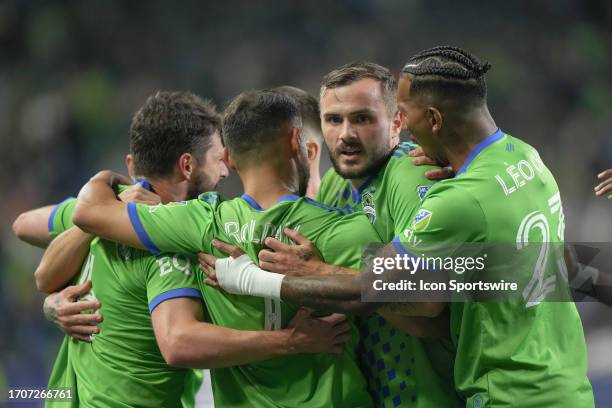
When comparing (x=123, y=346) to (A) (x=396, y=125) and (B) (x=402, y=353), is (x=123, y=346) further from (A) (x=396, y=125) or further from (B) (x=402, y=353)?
(A) (x=396, y=125)

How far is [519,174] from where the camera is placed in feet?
9.32

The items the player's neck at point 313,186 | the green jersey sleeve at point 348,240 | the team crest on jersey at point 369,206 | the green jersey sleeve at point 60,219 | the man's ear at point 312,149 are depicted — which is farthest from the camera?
the player's neck at point 313,186

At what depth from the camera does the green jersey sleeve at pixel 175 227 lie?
3.02 m

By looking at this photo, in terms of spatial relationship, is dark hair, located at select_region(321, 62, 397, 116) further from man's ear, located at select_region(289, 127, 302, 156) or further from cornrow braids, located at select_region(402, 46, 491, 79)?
man's ear, located at select_region(289, 127, 302, 156)

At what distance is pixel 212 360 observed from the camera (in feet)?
9.41

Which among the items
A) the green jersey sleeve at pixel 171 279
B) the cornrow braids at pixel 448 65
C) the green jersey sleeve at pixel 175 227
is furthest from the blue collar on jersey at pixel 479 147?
the green jersey sleeve at pixel 171 279

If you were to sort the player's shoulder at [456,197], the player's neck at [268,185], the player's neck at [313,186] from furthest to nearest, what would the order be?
the player's neck at [313,186] → the player's neck at [268,185] → the player's shoulder at [456,197]

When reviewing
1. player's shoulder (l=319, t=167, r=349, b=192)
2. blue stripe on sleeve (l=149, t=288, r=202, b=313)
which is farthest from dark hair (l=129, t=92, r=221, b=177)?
blue stripe on sleeve (l=149, t=288, r=202, b=313)

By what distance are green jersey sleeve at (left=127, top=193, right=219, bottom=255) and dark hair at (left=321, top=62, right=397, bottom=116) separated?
0.76 m

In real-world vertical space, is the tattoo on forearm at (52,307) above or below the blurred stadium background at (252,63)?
below

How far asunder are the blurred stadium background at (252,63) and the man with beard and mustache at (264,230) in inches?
224

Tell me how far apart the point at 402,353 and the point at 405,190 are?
63 centimetres

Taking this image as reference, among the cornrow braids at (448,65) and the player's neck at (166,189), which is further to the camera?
the player's neck at (166,189)

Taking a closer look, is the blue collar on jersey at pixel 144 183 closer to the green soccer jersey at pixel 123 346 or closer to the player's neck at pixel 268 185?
the green soccer jersey at pixel 123 346
